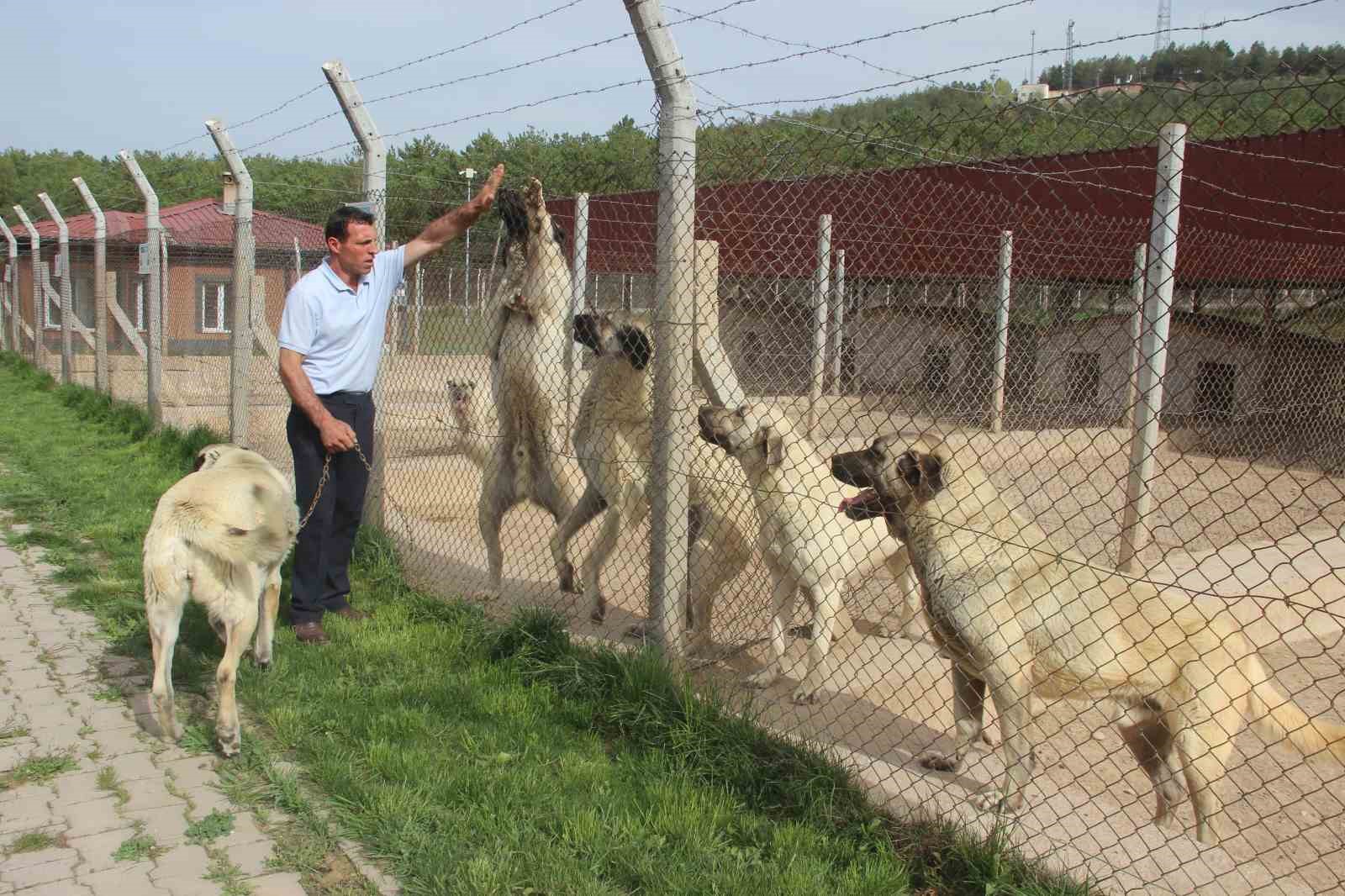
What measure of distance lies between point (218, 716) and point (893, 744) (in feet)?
8.88

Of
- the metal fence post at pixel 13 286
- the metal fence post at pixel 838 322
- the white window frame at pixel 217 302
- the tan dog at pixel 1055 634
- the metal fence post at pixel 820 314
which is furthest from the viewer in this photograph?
the white window frame at pixel 217 302

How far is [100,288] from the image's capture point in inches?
518

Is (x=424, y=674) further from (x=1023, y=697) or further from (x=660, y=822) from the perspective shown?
(x=1023, y=697)

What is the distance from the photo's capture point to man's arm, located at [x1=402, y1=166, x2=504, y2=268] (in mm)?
4852

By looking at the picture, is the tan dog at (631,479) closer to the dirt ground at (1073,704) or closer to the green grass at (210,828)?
the dirt ground at (1073,704)

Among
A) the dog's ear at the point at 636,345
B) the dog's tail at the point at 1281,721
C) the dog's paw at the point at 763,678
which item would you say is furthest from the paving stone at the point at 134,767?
the dog's tail at the point at 1281,721

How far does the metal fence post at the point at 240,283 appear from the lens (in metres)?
7.65

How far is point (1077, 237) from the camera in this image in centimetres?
1341

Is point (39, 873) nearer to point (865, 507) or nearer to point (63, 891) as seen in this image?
point (63, 891)

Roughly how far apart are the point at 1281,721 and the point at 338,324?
4296 mm

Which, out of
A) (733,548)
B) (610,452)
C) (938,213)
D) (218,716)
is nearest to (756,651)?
(733,548)

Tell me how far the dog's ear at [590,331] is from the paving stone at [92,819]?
3092mm

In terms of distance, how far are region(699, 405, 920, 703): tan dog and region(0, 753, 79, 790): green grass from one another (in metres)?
2.85

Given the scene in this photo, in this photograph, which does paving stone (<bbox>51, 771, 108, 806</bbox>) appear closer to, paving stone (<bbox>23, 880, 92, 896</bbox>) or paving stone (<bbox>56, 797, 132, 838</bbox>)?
paving stone (<bbox>56, 797, 132, 838</bbox>)
